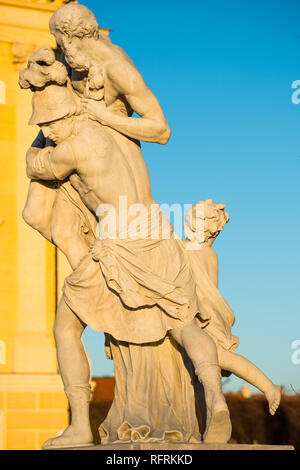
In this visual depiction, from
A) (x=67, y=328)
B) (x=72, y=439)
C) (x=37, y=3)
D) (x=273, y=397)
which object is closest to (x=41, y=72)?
(x=67, y=328)

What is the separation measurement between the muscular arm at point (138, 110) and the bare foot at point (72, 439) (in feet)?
6.59

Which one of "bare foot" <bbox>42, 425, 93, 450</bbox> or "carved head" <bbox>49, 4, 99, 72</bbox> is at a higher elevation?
"carved head" <bbox>49, 4, 99, 72</bbox>

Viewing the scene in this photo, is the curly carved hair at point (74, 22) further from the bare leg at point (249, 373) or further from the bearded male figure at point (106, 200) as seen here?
the bare leg at point (249, 373)

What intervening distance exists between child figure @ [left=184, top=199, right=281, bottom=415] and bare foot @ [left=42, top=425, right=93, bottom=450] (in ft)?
Answer: 3.39

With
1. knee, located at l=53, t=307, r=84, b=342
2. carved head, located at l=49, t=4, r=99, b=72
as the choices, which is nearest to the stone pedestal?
knee, located at l=53, t=307, r=84, b=342

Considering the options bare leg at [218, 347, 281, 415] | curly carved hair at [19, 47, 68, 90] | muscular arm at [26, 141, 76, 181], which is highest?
curly carved hair at [19, 47, 68, 90]

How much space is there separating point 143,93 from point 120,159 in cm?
47

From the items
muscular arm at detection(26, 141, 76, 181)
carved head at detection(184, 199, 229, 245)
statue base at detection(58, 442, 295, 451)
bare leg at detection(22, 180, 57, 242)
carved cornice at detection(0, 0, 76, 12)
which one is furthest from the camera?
carved cornice at detection(0, 0, 76, 12)

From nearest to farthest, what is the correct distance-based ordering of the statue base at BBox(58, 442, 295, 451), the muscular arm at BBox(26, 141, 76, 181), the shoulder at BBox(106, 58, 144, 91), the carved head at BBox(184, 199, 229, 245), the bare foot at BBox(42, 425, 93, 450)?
1. the statue base at BBox(58, 442, 295, 451)
2. the bare foot at BBox(42, 425, 93, 450)
3. the muscular arm at BBox(26, 141, 76, 181)
4. the shoulder at BBox(106, 58, 144, 91)
5. the carved head at BBox(184, 199, 229, 245)

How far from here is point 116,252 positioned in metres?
6.82

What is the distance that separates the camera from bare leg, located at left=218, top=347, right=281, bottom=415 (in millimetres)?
6977

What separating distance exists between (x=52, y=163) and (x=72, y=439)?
6.00 feet

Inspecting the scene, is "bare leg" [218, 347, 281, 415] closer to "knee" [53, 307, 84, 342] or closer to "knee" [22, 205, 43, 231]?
"knee" [53, 307, 84, 342]

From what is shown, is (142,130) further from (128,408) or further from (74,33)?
(128,408)
